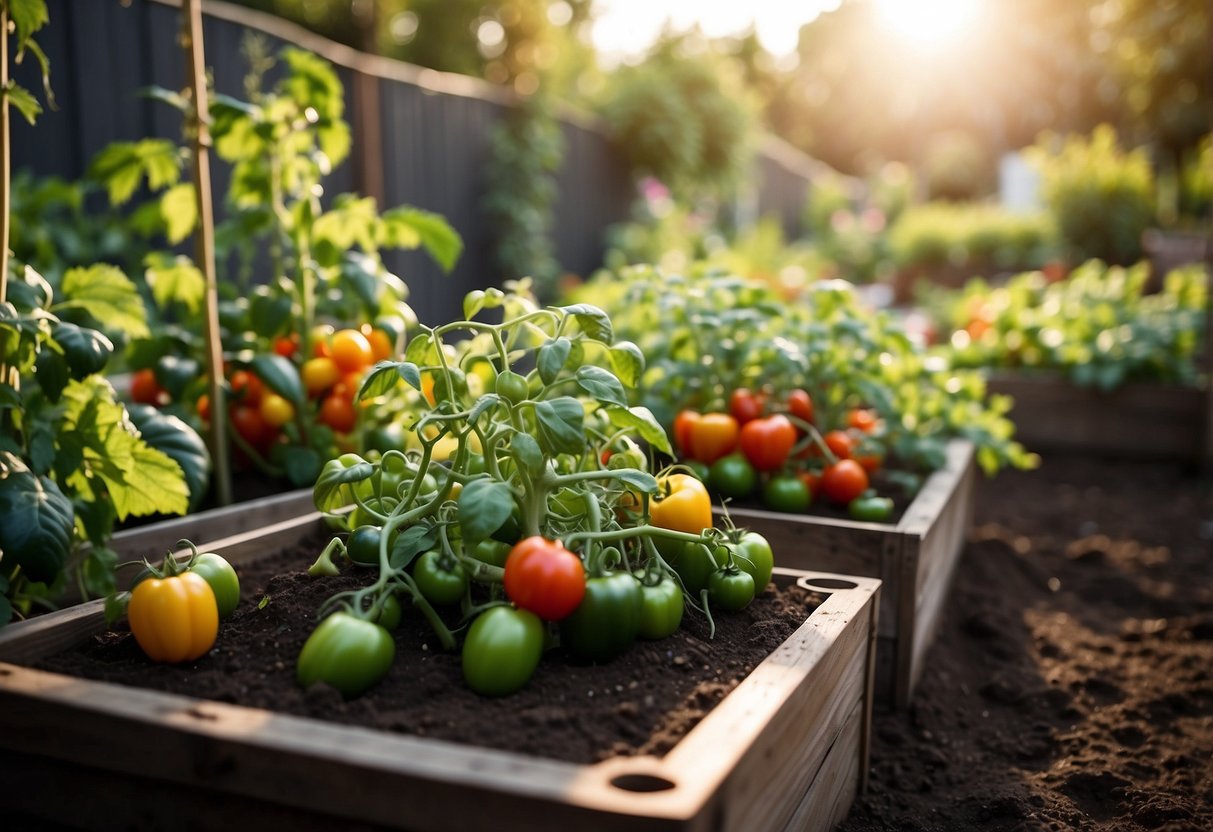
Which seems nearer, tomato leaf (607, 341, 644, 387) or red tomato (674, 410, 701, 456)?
tomato leaf (607, 341, 644, 387)

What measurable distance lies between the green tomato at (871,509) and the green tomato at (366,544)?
4.42 ft

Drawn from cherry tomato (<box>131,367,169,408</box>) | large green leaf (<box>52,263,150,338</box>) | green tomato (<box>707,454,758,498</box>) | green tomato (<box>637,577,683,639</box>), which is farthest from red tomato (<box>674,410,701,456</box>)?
cherry tomato (<box>131,367,169,408</box>)

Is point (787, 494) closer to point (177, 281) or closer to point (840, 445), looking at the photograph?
point (840, 445)

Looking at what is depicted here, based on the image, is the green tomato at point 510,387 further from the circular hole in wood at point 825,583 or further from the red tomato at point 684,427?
the red tomato at point 684,427

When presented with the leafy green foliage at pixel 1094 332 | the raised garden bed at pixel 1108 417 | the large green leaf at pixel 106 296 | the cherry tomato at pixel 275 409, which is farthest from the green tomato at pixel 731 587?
the raised garden bed at pixel 1108 417

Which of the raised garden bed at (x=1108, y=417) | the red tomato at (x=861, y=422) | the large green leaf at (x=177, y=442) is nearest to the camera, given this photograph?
the large green leaf at (x=177, y=442)

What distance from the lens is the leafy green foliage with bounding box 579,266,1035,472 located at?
9.52 feet

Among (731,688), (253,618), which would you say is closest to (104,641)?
(253,618)

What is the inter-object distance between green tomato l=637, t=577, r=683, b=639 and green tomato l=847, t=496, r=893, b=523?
3.53 feet

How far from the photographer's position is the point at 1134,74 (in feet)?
31.9

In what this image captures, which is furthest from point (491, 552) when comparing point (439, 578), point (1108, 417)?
point (1108, 417)

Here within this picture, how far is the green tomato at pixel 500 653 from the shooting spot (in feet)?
4.62

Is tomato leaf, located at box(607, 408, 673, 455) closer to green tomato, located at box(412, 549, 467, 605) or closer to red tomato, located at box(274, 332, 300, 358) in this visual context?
green tomato, located at box(412, 549, 467, 605)

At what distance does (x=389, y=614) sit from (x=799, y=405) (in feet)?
5.40
